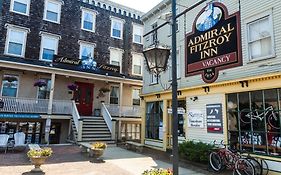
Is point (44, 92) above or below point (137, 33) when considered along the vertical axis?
below

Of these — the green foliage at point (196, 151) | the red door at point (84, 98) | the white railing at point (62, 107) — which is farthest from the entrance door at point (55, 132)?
the green foliage at point (196, 151)

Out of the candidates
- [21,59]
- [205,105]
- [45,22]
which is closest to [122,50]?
[45,22]

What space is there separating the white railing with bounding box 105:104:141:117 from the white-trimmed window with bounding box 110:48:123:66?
13.2 feet

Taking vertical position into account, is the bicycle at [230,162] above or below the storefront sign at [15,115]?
below

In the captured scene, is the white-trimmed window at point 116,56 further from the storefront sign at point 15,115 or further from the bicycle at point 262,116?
the bicycle at point 262,116

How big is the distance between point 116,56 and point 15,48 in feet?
26.9

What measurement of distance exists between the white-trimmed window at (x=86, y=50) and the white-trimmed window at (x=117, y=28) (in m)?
2.49

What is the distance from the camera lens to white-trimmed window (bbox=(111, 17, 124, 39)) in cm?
2172

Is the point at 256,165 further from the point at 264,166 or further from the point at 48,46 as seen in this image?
the point at 48,46

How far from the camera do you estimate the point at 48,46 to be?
719 inches

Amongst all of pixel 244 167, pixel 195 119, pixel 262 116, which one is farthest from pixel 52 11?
pixel 244 167

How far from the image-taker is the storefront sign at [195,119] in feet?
37.5

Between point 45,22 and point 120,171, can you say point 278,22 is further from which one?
point 45,22

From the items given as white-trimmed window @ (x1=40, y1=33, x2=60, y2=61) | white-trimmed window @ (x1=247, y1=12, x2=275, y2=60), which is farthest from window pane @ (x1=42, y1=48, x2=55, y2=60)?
white-trimmed window @ (x1=247, y1=12, x2=275, y2=60)
